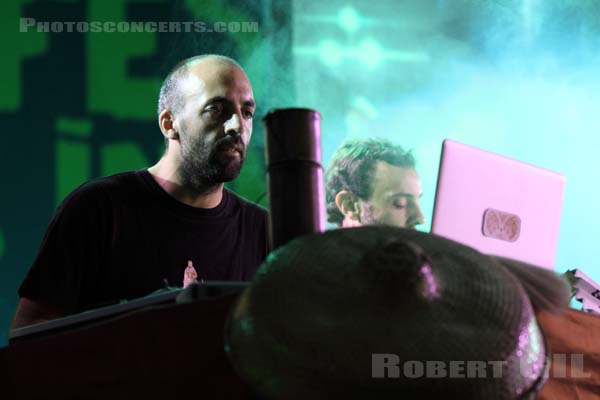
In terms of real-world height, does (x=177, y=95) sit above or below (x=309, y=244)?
above

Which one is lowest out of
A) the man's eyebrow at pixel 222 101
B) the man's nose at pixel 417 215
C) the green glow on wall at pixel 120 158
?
the man's nose at pixel 417 215

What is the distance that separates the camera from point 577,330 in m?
0.93

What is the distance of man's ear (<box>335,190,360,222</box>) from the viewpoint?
278 cm

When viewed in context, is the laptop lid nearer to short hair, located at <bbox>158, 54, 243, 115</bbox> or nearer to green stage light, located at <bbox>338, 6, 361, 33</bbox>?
short hair, located at <bbox>158, 54, 243, 115</bbox>

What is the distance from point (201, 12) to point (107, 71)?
1.62ft

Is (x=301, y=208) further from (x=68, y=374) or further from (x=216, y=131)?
(x=216, y=131)

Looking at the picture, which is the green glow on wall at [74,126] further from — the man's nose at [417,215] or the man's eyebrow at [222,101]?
the man's nose at [417,215]

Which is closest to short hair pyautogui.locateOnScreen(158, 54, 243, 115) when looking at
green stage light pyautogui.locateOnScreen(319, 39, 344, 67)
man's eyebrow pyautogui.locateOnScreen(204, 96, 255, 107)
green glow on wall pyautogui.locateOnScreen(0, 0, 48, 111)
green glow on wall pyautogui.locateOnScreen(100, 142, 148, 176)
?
man's eyebrow pyautogui.locateOnScreen(204, 96, 255, 107)

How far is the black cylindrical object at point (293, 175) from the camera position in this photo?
728 millimetres

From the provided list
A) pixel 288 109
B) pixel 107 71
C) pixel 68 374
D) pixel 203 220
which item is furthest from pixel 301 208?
pixel 107 71

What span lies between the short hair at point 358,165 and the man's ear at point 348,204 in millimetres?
15

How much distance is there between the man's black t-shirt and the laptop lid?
836 mm

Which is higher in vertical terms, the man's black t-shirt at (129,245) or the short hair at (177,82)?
the short hair at (177,82)

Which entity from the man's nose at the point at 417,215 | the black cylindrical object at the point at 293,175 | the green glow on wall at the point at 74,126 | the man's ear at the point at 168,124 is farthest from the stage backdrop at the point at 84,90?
the black cylindrical object at the point at 293,175
